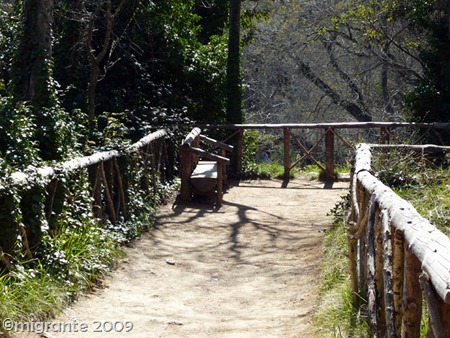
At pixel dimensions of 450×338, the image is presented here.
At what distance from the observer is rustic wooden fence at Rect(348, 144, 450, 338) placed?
9.10 feet

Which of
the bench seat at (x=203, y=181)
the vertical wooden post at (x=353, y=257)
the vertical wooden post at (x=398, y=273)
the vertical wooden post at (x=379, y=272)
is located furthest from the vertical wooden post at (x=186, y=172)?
the vertical wooden post at (x=398, y=273)

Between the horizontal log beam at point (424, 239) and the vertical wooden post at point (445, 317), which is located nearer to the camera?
the horizontal log beam at point (424, 239)

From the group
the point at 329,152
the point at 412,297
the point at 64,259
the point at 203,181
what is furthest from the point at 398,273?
the point at 329,152

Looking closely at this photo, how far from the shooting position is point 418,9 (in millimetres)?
16844

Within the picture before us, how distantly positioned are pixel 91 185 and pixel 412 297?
5592mm

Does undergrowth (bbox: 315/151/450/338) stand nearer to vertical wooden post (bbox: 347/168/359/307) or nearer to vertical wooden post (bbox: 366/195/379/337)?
vertical wooden post (bbox: 347/168/359/307)

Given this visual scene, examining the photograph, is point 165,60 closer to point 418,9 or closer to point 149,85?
point 149,85

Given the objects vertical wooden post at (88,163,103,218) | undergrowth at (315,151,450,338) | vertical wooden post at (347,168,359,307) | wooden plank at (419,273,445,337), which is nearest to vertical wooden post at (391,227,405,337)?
undergrowth at (315,151,450,338)

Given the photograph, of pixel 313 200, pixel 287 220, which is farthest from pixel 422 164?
pixel 313 200

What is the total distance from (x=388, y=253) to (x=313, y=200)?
9316 mm

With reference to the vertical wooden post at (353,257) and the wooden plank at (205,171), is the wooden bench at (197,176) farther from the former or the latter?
the vertical wooden post at (353,257)

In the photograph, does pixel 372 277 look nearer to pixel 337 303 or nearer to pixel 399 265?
pixel 399 265

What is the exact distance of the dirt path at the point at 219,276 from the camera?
611 cm

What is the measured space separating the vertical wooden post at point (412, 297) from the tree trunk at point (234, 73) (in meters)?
12.9
